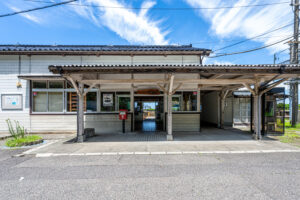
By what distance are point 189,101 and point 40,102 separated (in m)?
8.69

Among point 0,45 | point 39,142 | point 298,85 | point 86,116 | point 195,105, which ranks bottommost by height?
point 39,142

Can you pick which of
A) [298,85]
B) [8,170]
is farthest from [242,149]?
[298,85]

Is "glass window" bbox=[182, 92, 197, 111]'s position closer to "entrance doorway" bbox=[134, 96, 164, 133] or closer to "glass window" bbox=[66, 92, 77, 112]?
"entrance doorway" bbox=[134, 96, 164, 133]

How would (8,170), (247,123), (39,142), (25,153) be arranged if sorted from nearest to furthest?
(8,170) → (25,153) → (39,142) → (247,123)

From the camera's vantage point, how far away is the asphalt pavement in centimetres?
236

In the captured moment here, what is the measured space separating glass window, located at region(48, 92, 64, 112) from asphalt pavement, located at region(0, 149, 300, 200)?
4.00m

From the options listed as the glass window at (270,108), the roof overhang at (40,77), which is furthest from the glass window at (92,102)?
the glass window at (270,108)

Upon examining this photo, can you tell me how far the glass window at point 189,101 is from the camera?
7.89 m

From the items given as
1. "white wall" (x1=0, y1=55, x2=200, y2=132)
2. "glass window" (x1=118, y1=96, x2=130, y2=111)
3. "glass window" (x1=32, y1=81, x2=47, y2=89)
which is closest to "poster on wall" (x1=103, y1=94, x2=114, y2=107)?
"glass window" (x1=118, y1=96, x2=130, y2=111)

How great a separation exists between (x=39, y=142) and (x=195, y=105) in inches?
303

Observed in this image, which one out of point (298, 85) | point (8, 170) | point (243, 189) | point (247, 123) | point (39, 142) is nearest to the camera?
point (243, 189)

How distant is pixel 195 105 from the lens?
7.88 meters

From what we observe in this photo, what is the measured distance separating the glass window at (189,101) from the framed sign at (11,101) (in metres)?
9.29

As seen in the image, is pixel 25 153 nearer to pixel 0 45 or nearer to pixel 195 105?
pixel 195 105
